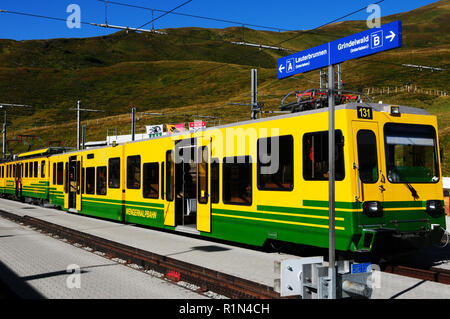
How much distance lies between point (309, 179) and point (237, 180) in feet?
8.42

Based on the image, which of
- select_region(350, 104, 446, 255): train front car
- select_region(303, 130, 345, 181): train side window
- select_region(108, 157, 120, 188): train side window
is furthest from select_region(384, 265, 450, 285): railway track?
select_region(108, 157, 120, 188): train side window

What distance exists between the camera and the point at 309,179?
31.6ft

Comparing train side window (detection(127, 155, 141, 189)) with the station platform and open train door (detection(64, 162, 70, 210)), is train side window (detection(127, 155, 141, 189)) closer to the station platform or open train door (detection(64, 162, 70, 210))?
the station platform

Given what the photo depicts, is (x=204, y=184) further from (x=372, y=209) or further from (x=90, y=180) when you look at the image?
(x=90, y=180)

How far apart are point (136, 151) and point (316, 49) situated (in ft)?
31.0

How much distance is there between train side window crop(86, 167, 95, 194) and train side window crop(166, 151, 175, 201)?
6813 millimetres

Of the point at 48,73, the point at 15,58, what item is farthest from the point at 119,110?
the point at 15,58

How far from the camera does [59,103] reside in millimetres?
124625

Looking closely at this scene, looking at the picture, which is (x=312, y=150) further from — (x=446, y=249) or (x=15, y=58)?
(x=15, y=58)

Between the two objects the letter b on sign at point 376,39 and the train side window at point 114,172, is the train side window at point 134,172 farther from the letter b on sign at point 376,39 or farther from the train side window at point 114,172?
the letter b on sign at point 376,39

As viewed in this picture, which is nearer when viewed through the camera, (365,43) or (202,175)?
Result: (365,43)

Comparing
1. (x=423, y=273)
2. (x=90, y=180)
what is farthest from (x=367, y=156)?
(x=90, y=180)

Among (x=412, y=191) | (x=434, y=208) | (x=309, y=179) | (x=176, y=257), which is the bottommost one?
(x=176, y=257)

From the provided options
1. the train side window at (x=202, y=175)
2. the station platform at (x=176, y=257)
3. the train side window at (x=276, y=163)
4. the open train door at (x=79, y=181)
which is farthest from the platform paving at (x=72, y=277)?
the open train door at (x=79, y=181)
